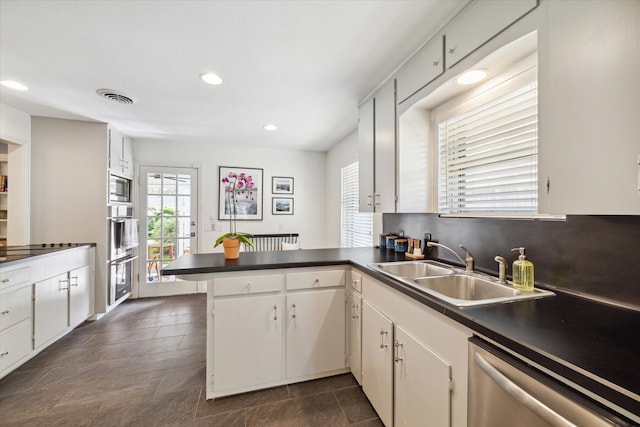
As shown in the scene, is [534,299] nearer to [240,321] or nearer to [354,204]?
[240,321]

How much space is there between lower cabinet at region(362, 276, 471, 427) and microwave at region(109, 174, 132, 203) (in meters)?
3.45

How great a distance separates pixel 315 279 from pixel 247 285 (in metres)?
0.50

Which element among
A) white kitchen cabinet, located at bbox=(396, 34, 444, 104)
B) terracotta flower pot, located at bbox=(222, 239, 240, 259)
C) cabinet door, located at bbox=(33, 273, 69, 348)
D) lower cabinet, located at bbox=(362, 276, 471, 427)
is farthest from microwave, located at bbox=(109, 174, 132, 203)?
white kitchen cabinet, located at bbox=(396, 34, 444, 104)

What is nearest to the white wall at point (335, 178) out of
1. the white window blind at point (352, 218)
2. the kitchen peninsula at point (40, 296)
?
the white window blind at point (352, 218)

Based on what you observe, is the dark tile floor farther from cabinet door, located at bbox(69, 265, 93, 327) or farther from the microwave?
the microwave

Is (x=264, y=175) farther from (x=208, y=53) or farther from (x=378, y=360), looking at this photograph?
(x=378, y=360)

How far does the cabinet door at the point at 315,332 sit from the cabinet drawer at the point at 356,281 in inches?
4.3

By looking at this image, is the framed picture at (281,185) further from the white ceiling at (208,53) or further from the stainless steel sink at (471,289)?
the stainless steel sink at (471,289)

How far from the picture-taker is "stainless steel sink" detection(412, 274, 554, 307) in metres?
1.22

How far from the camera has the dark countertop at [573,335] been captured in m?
0.60

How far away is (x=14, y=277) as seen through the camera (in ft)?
6.92

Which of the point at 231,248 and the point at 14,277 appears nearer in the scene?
the point at 231,248

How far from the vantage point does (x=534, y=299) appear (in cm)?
115

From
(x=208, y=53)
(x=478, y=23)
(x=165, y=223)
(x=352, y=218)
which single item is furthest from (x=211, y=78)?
(x=165, y=223)
